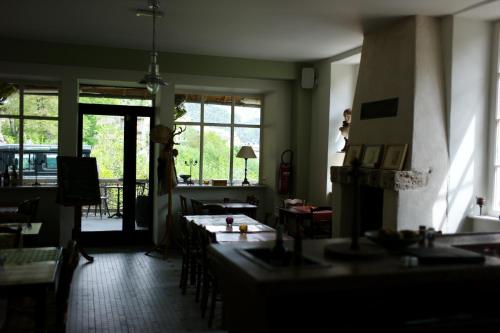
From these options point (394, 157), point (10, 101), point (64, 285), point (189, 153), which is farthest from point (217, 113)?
point (64, 285)

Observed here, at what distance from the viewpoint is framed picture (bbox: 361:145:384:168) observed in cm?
614

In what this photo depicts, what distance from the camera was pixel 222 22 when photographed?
6.29 m

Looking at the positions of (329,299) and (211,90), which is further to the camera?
(211,90)

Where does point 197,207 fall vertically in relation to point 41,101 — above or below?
below

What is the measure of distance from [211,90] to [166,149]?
1700mm

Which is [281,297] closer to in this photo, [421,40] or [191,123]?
[421,40]

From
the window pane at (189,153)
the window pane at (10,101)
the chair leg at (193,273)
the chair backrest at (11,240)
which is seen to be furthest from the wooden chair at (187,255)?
the window pane at (10,101)

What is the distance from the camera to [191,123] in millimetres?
8914

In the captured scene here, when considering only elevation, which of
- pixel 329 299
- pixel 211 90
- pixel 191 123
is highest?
pixel 211 90

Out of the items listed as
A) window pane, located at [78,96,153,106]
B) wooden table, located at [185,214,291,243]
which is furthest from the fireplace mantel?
→ window pane, located at [78,96,153,106]

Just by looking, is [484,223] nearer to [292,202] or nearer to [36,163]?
[292,202]

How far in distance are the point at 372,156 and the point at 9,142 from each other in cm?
582

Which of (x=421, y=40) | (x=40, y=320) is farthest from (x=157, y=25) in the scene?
(x=40, y=320)

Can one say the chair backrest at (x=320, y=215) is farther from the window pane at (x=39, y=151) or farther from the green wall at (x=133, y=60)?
the window pane at (x=39, y=151)
